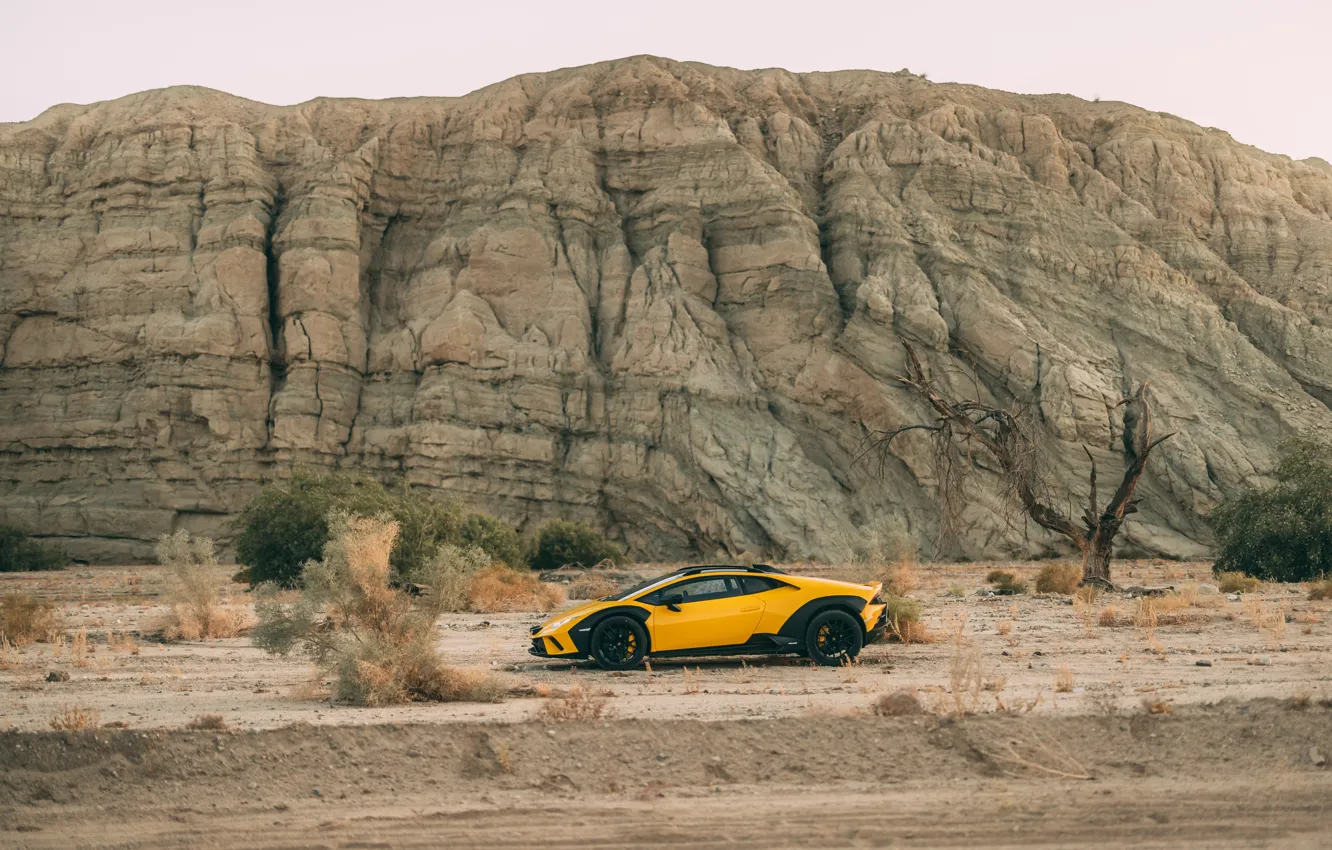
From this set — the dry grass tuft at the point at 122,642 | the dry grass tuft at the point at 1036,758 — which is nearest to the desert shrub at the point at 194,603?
the dry grass tuft at the point at 122,642

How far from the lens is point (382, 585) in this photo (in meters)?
13.2

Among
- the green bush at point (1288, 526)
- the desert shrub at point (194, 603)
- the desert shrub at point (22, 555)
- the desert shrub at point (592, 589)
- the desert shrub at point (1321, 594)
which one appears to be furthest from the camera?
the desert shrub at point (22, 555)

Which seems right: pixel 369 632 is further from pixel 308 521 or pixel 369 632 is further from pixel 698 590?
pixel 308 521

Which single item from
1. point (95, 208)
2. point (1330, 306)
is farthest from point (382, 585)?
point (1330, 306)

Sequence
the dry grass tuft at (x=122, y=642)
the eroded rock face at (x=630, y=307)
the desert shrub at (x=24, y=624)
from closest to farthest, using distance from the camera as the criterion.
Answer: the dry grass tuft at (x=122, y=642) < the desert shrub at (x=24, y=624) < the eroded rock face at (x=630, y=307)

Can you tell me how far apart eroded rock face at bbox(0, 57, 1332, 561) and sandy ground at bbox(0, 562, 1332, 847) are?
3611cm

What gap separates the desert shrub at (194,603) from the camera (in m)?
20.0

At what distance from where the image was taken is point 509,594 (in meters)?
26.5

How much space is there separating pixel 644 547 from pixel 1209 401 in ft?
Answer: 77.1

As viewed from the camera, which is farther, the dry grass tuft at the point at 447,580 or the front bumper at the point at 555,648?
the front bumper at the point at 555,648

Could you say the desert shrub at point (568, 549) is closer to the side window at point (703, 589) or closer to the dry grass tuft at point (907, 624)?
A: the dry grass tuft at point (907, 624)

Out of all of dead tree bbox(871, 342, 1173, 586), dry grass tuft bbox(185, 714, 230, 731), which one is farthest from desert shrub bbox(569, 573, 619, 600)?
dry grass tuft bbox(185, 714, 230, 731)

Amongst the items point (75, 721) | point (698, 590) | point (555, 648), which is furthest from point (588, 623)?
point (75, 721)

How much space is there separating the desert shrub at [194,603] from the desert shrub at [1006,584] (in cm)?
1592
